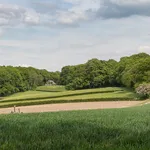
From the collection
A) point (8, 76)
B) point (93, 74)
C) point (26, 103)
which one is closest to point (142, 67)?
point (26, 103)

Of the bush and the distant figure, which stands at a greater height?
the distant figure

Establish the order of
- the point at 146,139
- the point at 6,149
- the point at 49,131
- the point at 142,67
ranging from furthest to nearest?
1. the point at 142,67
2. the point at 49,131
3. the point at 146,139
4. the point at 6,149

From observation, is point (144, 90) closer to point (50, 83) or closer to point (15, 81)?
point (15, 81)

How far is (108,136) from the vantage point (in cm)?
782

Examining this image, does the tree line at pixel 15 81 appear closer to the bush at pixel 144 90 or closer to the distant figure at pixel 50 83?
the distant figure at pixel 50 83

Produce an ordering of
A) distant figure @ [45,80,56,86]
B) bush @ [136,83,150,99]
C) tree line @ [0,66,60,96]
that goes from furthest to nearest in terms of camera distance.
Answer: distant figure @ [45,80,56,86]
tree line @ [0,66,60,96]
bush @ [136,83,150,99]

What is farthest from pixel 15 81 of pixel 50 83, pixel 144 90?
pixel 144 90

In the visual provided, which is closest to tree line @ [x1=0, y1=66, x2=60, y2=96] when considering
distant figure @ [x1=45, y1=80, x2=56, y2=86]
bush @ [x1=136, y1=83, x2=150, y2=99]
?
distant figure @ [x1=45, y1=80, x2=56, y2=86]

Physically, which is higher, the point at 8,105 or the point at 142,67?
the point at 142,67

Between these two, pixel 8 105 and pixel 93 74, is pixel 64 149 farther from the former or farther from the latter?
pixel 93 74

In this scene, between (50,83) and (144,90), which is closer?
(144,90)

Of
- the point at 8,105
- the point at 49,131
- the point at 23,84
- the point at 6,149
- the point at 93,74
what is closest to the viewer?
the point at 6,149

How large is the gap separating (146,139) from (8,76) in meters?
129

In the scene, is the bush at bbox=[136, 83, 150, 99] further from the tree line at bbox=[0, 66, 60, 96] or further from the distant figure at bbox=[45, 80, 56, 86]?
the distant figure at bbox=[45, 80, 56, 86]
